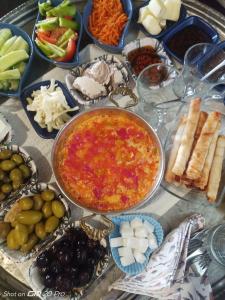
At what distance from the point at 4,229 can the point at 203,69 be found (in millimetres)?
1441

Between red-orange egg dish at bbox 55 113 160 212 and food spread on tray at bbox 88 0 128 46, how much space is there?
52 cm

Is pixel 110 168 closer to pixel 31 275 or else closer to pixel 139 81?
pixel 139 81

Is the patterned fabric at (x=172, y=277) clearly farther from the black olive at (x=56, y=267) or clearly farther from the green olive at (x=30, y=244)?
the green olive at (x=30, y=244)

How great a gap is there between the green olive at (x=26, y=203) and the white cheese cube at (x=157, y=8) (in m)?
1.32

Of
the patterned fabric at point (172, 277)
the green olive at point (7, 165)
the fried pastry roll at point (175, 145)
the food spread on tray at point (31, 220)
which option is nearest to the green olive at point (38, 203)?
the food spread on tray at point (31, 220)

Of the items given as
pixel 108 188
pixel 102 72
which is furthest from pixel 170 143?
pixel 102 72

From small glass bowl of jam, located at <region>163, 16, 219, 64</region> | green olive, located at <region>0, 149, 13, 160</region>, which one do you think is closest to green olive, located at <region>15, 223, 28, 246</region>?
green olive, located at <region>0, 149, 13, 160</region>

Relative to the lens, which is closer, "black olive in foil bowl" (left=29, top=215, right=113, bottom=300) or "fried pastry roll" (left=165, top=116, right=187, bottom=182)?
"black olive in foil bowl" (left=29, top=215, right=113, bottom=300)

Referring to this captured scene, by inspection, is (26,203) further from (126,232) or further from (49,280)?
(126,232)

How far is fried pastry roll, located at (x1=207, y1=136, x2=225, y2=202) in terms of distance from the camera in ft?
6.76

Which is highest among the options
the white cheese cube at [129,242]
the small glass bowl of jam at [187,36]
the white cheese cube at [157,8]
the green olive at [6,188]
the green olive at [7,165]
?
the white cheese cube at [157,8]

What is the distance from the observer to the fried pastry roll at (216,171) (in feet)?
6.76

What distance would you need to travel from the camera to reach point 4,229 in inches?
83.7

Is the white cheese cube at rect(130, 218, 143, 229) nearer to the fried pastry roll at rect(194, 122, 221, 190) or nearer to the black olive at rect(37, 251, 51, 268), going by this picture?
the fried pastry roll at rect(194, 122, 221, 190)
